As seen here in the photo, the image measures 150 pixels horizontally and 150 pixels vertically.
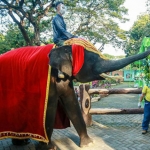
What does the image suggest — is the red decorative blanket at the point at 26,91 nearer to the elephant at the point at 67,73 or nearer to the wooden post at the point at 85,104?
the elephant at the point at 67,73

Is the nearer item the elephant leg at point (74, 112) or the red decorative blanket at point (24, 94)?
the red decorative blanket at point (24, 94)

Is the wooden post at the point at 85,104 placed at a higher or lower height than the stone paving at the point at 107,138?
higher

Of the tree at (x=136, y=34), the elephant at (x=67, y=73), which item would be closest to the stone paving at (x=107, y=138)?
the elephant at (x=67, y=73)

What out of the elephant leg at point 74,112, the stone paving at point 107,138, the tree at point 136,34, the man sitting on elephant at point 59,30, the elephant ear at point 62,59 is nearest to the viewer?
the elephant ear at point 62,59

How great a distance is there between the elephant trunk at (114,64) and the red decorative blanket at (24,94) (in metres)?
0.81

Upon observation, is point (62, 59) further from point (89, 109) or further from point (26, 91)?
point (89, 109)

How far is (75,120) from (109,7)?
16.8 m

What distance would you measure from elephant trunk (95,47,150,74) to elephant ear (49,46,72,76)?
0.45 m

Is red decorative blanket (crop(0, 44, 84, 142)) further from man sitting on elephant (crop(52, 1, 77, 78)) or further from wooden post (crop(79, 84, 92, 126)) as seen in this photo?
wooden post (crop(79, 84, 92, 126))

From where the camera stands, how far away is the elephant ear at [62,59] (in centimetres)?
357

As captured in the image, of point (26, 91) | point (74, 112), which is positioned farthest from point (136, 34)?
point (26, 91)

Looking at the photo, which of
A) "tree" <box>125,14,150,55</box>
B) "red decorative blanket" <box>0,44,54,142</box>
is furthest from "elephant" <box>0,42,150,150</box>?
"tree" <box>125,14,150,55</box>

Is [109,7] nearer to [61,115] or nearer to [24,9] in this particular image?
[24,9]

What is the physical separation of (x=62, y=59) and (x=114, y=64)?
2.59 feet
